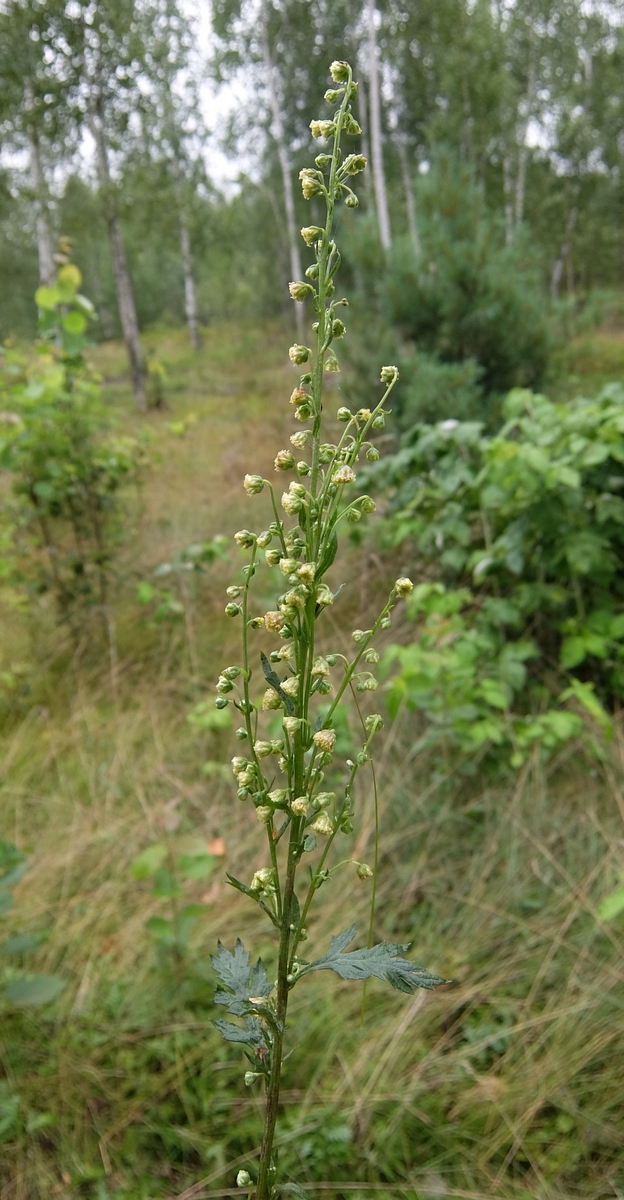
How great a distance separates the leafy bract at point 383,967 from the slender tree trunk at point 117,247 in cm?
1033

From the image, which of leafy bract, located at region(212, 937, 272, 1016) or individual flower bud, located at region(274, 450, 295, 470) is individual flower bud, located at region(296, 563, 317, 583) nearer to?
individual flower bud, located at region(274, 450, 295, 470)

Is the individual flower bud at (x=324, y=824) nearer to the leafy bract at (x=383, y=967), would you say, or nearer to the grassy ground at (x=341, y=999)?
the leafy bract at (x=383, y=967)

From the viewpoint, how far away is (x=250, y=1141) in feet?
4.59

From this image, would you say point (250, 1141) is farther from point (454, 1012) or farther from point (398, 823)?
point (398, 823)

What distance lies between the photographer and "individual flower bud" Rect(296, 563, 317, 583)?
0.58 metres

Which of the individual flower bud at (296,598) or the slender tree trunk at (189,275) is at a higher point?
the slender tree trunk at (189,275)

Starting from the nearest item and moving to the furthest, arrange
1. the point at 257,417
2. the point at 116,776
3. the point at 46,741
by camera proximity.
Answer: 1. the point at 116,776
2. the point at 46,741
3. the point at 257,417

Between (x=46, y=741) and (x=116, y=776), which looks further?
(x=46, y=741)

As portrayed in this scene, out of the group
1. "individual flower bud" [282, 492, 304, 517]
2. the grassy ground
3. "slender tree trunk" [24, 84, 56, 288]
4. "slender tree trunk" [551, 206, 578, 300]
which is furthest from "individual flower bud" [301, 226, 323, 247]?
"slender tree trunk" [551, 206, 578, 300]

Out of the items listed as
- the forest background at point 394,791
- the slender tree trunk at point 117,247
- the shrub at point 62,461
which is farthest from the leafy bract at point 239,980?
the slender tree trunk at point 117,247

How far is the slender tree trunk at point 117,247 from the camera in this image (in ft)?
29.7

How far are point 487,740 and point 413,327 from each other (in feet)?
13.2

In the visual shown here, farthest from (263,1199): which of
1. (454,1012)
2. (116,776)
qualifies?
(116,776)

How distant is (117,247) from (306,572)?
10.7m
